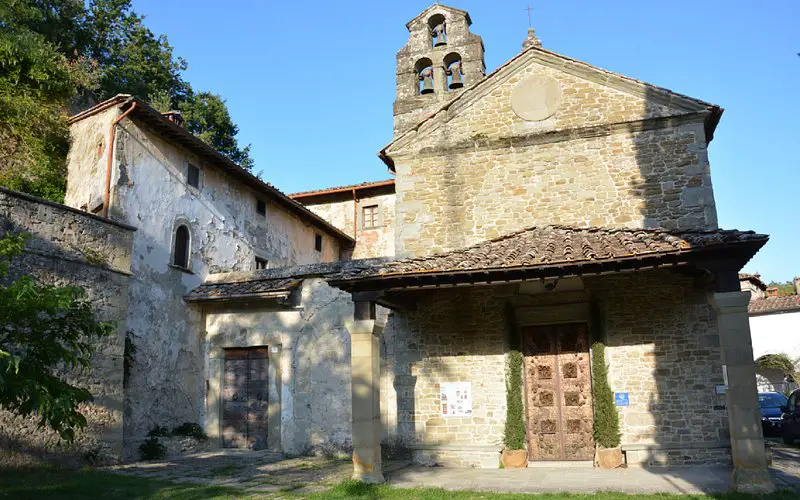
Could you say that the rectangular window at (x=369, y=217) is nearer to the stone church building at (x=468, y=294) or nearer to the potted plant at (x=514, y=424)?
the stone church building at (x=468, y=294)

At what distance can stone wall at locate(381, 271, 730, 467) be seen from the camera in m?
9.91

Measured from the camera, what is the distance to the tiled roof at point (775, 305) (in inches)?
1003

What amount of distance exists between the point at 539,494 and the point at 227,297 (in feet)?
26.9

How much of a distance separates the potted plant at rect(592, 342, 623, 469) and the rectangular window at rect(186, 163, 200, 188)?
9998 mm

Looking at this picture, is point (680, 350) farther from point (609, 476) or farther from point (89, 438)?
point (89, 438)

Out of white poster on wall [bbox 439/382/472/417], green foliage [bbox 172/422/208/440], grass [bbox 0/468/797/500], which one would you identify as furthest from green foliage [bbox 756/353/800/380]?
green foliage [bbox 172/422/208/440]

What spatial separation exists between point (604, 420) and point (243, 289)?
8003mm

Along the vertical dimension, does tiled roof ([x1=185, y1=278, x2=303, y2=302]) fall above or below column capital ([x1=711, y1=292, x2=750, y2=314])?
above

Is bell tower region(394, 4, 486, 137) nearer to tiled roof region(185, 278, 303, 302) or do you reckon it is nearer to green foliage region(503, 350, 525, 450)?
tiled roof region(185, 278, 303, 302)

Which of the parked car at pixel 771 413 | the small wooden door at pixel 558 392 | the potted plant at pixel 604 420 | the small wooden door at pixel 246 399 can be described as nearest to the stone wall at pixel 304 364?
the small wooden door at pixel 246 399

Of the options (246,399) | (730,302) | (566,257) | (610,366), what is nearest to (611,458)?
(610,366)

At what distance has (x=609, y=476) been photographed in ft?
29.9

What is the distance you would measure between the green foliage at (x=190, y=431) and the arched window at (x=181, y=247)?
354 cm

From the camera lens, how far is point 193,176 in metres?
14.8
